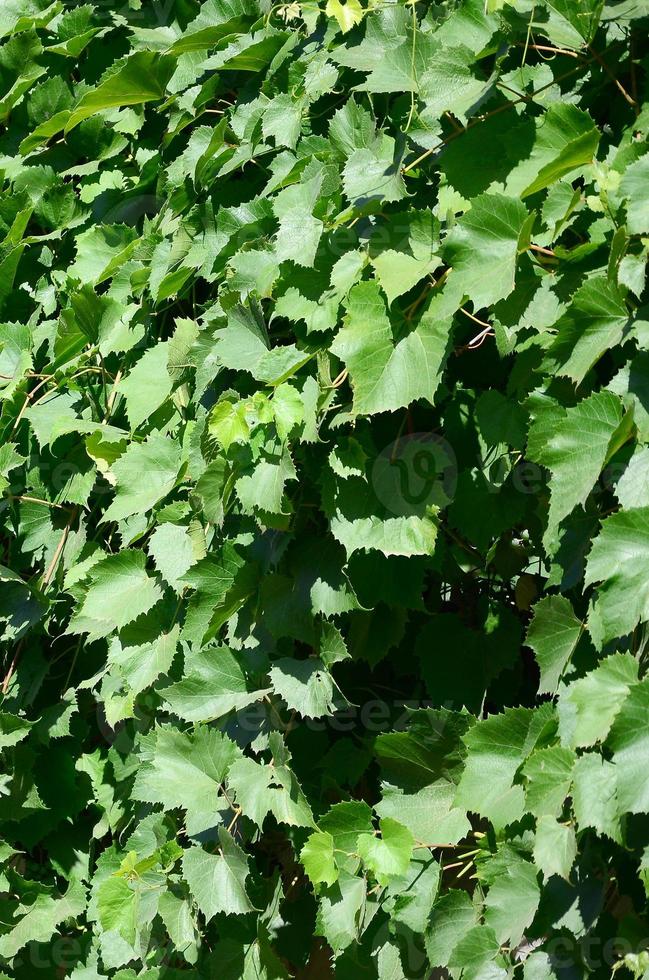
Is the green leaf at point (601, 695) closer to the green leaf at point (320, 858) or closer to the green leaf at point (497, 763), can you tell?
the green leaf at point (497, 763)

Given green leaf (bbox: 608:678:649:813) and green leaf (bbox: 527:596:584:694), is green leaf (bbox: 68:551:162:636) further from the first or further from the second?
green leaf (bbox: 608:678:649:813)

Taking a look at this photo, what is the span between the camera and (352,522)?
1772 millimetres

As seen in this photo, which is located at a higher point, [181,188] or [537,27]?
Result: [537,27]

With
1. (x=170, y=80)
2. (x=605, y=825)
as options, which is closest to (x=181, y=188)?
(x=170, y=80)

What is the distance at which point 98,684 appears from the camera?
2578mm

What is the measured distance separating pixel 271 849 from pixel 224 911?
0.26 metres

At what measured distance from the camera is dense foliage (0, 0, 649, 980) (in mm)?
1498

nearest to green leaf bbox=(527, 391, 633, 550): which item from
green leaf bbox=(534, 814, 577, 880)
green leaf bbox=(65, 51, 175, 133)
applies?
green leaf bbox=(534, 814, 577, 880)

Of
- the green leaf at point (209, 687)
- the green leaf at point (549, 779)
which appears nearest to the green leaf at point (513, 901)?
the green leaf at point (549, 779)

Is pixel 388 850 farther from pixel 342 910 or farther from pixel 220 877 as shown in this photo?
pixel 220 877

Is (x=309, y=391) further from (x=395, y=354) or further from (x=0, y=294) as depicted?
(x=0, y=294)

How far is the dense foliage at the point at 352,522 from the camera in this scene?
1.50 meters

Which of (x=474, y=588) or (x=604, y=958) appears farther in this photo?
(x=474, y=588)

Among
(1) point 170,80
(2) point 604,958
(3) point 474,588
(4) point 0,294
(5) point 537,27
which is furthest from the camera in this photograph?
(4) point 0,294
